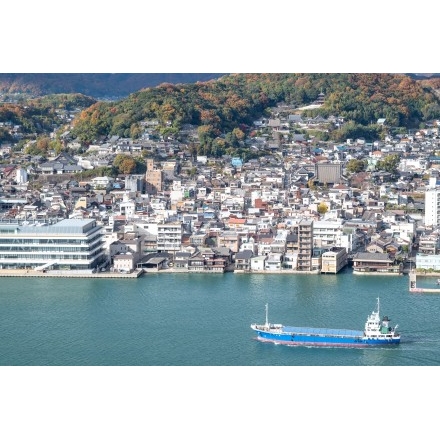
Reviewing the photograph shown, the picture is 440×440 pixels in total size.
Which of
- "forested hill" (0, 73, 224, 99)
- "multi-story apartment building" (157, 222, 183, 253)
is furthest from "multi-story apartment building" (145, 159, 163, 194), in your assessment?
"forested hill" (0, 73, 224, 99)

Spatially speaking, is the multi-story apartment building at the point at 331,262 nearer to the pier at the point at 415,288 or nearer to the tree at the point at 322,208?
the pier at the point at 415,288

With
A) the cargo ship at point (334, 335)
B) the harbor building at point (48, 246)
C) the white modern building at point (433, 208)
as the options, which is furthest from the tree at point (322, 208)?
the cargo ship at point (334, 335)

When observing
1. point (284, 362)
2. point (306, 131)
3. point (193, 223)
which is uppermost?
point (306, 131)

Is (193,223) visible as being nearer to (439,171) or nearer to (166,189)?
(166,189)

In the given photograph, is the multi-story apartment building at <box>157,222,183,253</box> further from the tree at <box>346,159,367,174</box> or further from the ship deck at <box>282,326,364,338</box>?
the tree at <box>346,159,367,174</box>

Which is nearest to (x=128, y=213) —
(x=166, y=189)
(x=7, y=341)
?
(x=166, y=189)

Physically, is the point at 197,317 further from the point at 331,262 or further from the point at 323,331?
the point at 331,262
